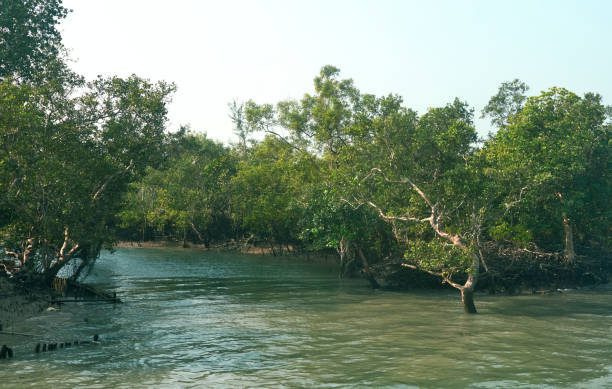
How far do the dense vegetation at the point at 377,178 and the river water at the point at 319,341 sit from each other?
8.75 feet

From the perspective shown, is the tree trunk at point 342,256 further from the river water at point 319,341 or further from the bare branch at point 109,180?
the bare branch at point 109,180

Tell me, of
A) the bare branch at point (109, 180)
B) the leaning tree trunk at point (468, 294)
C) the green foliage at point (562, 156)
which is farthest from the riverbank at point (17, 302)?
the green foliage at point (562, 156)

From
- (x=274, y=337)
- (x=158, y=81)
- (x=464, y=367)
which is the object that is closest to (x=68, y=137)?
(x=158, y=81)

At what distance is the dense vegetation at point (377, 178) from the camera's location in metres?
23.8

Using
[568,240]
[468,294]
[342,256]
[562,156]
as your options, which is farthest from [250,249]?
[468,294]

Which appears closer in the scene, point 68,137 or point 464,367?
point 464,367

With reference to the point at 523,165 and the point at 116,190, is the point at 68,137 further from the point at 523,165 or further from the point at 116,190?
the point at 523,165

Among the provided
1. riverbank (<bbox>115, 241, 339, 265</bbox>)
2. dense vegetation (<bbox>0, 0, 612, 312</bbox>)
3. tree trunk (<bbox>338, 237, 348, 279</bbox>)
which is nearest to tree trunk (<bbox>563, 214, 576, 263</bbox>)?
dense vegetation (<bbox>0, 0, 612, 312</bbox>)

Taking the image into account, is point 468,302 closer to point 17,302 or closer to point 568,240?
point 568,240

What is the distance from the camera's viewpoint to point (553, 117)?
33.2 metres

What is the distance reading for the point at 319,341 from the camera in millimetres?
19328

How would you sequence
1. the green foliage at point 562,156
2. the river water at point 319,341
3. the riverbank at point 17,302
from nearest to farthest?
the river water at point 319,341
the riverbank at point 17,302
the green foliage at point 562,156

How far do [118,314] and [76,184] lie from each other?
5861 mm

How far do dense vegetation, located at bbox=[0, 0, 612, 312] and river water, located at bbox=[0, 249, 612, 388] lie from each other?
267cm
